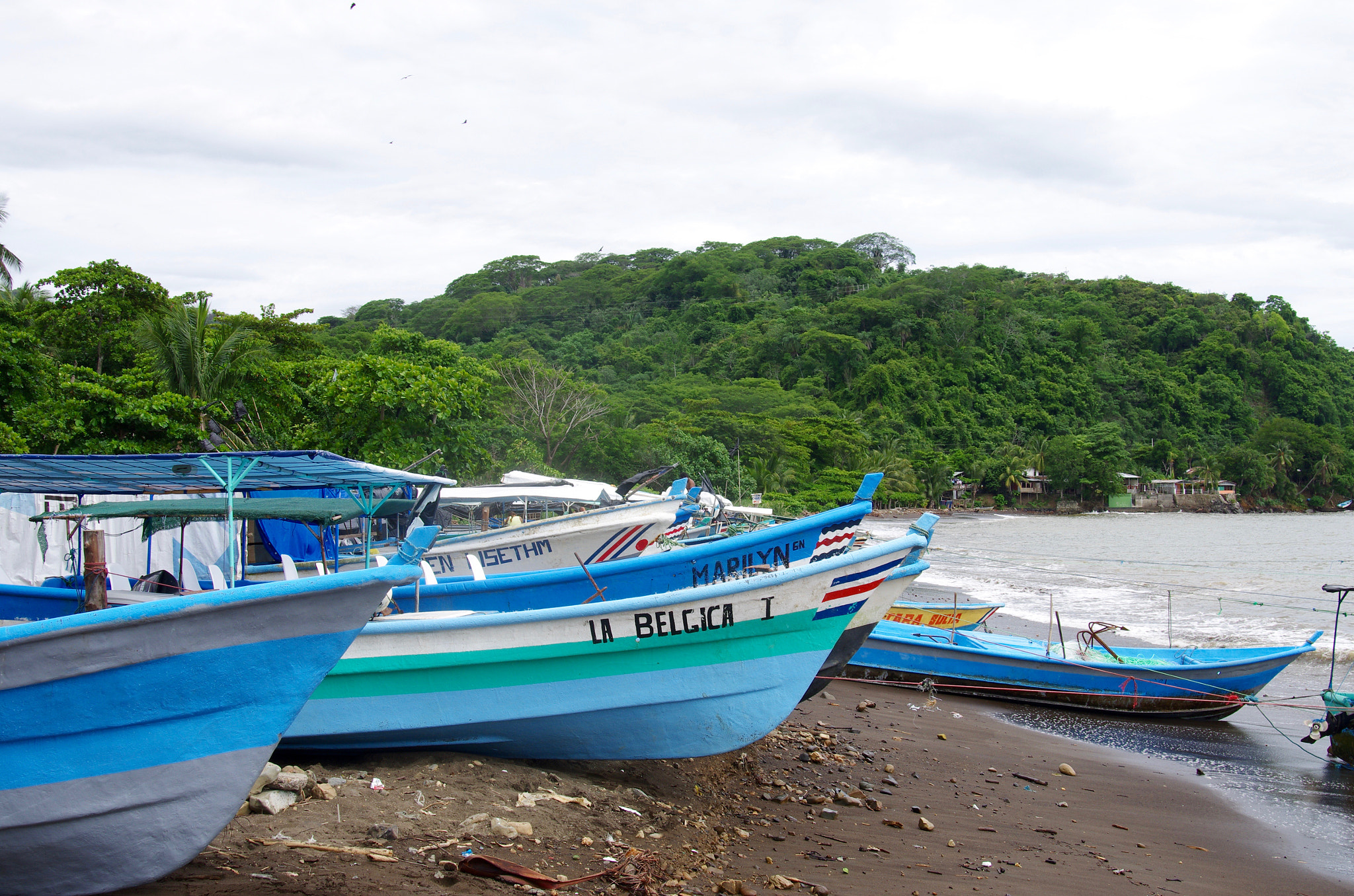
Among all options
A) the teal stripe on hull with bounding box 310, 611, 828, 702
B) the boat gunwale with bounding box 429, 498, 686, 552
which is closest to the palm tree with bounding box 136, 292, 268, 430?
the boat gunwale with bounding box 429, 498, 686, 552

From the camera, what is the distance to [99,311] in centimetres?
2288

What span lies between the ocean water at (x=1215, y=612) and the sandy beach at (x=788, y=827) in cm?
90

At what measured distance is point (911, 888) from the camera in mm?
5277

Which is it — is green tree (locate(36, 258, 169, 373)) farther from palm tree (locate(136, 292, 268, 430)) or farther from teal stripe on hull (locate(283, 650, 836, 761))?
teal stripe on hull (locate(283, 650, 836, 761))

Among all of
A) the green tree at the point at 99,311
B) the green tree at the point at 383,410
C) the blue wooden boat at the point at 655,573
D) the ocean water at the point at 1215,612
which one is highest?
the green tree at the point at 99,311

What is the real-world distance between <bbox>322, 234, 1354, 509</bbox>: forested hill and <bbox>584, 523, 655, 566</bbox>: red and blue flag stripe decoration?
47992mm

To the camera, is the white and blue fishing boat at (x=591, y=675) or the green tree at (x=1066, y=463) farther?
the green tree at (x=1066, y=463)

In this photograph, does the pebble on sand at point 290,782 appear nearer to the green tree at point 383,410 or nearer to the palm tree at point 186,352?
the palm tree at point 186,352

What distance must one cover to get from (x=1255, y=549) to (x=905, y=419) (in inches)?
1564

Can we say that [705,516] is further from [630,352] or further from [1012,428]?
[1012,428]

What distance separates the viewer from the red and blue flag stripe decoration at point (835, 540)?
8.01 m

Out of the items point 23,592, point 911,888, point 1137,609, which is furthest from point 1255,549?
point 23,592

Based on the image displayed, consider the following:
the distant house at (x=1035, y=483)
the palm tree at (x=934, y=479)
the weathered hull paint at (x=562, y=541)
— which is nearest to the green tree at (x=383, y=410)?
the weathered hull paint at (x=562, y=541)

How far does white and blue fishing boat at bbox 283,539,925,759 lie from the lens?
586 centimetres
